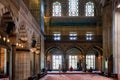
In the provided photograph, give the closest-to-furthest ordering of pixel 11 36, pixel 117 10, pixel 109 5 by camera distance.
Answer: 1. pixel 11 36
2. pixel 117 10
3. pixel 109 5

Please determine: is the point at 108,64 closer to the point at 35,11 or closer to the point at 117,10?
the point at 117,10

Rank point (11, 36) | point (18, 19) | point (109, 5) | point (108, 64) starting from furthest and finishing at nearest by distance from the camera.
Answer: point (109, 5) < point (108, 64) < point (18, 19) < point (11, 36)

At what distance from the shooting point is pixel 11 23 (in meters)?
20.8

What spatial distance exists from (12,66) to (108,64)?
21.0m

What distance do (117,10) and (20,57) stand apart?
1398 centimetres

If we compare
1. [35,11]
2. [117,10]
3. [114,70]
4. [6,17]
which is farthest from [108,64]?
[6,17]

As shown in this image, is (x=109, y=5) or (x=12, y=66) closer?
(x=12, y=66)

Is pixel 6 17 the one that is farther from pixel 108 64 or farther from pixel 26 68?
pixel 108 64

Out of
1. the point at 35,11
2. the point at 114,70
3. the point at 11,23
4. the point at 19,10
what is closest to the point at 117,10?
the point at 114,70

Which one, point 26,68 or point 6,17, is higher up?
point 6,17

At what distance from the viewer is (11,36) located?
21.4 m

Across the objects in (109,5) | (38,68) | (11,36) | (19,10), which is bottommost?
(38,68)

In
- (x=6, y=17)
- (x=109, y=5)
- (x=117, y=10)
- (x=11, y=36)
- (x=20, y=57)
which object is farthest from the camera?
(x=109, y=5)

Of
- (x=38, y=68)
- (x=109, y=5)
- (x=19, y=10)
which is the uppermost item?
(x=109, y=5)
